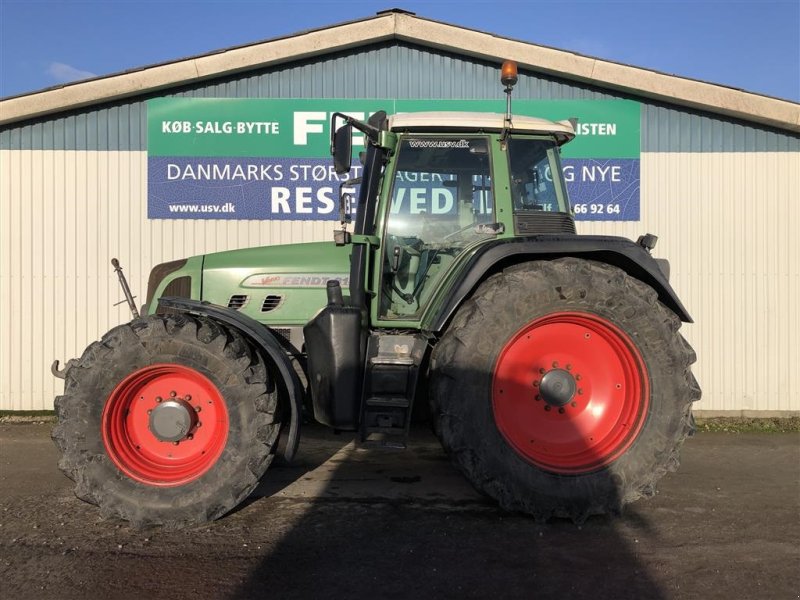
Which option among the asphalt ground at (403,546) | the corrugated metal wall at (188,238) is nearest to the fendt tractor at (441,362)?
the asphalt ground at (403,546)

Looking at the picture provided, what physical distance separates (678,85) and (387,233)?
4.64 m

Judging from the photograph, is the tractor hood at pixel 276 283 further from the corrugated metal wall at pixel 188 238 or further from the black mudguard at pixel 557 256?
the corrugated metal wall at pixel 188 238

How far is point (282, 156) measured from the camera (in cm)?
706

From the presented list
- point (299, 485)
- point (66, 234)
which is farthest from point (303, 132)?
point (299, 485)

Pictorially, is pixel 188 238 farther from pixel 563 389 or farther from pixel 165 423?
pixel 563 389

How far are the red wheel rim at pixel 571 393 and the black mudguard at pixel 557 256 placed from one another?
412 millimetres

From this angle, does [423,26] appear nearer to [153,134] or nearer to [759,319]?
[153,134]

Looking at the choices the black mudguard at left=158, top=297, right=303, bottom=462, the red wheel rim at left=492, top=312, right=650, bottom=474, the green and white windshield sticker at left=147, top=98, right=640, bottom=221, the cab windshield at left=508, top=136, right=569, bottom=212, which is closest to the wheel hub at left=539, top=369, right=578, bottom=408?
the red wheel rim at left=492, top=312, right=650, bottom=474

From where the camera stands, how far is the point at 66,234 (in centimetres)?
701

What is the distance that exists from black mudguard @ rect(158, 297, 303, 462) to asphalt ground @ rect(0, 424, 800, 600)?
552 mm

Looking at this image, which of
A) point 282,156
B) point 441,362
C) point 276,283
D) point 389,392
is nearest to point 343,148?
point 276,283

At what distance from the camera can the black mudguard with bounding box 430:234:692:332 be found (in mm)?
3615

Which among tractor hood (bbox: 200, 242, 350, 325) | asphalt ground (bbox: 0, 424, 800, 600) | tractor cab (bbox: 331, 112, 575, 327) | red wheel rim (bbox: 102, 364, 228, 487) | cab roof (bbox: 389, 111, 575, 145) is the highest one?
cab roof (bbox: 389, 111, 575, 145)

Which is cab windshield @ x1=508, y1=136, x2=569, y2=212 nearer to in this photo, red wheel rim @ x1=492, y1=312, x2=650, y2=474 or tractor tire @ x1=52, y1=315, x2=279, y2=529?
red wheel rim @ x1=492, y1=312, x2=650, y2=474
